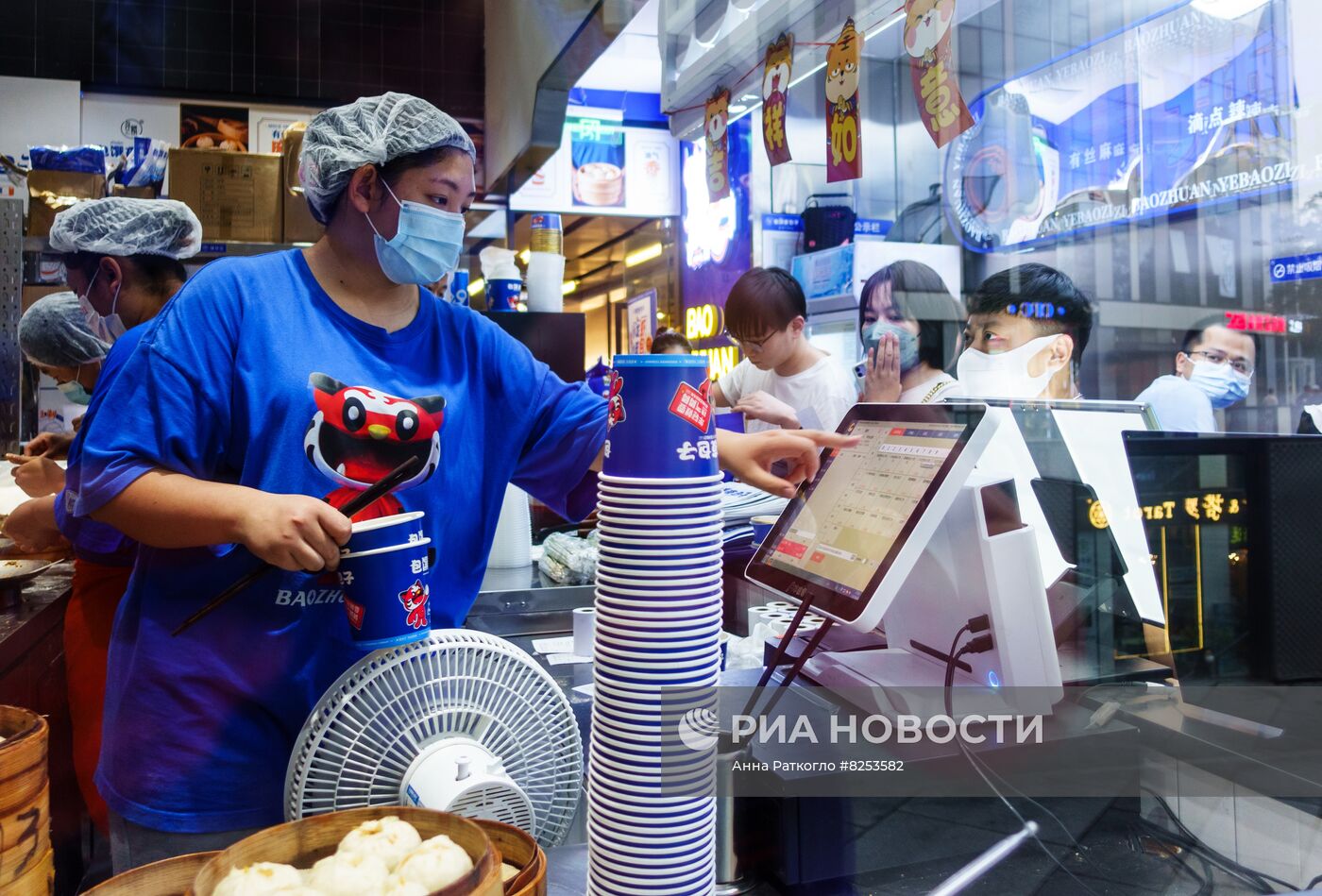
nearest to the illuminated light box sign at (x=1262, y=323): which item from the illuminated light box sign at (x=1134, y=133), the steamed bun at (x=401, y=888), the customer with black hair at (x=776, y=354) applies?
the illuminated light box sign at (x=1134, y=133)

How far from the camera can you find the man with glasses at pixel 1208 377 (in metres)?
2.16

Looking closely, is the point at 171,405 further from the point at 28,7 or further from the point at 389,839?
the point at 28,7

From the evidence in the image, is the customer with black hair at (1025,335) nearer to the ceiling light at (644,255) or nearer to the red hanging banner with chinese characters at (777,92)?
Result: the red hanging banner with chinese characters at (777,92)

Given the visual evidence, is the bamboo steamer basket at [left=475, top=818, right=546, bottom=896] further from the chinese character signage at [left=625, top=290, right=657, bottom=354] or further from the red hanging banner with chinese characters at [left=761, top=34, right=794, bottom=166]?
the chinese character signage at [left=625, top=290, right=657, bottom=354]

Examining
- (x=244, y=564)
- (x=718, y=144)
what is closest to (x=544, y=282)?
(x=718, y=144)

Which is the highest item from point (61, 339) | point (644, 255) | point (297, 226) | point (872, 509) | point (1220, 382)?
point (644, 255)

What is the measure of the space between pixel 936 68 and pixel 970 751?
4.95ft

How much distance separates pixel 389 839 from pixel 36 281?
4.41 m

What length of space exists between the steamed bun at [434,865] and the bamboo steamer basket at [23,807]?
264 millimetres

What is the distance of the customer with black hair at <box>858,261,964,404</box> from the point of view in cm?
177

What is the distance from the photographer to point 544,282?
3438 mm

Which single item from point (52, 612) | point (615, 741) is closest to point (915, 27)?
point (615, 741)

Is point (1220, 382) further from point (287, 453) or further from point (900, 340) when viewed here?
point (287, 453)

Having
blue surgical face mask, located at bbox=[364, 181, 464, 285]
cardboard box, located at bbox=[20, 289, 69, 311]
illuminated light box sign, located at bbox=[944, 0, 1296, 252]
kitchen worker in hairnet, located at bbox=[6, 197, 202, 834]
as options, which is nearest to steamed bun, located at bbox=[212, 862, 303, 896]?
blue surgical face mask, located at bbox=[364, 181, 464, 285]
